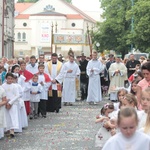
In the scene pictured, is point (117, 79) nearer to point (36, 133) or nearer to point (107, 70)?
point (107, 70)

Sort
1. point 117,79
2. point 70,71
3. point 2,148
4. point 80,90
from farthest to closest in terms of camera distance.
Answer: point 80,90 → point 117,79 → point 70,71 → point 2,148

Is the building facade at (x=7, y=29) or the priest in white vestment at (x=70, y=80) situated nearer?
the priest in white vestment at (x=70, y=80)

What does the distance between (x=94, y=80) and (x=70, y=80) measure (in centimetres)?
112

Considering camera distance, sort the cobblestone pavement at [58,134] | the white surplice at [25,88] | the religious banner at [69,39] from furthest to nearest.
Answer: the religious banner at [69,39]
the white surplice at [25,88]
the cobblestone pavement at [58,134]

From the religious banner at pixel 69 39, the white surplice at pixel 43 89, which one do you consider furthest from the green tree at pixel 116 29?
the white surplice at pixel 43 89

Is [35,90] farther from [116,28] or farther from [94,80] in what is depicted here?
[116,28]

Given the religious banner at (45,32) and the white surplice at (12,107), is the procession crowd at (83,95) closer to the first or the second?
the white surplice at (12,107)

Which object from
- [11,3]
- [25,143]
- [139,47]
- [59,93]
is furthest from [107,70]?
[11,3]

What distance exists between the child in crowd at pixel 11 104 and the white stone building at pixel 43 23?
111 meters

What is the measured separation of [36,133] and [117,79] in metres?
10.3

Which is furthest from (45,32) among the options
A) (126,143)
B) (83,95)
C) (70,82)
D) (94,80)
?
(126,143)

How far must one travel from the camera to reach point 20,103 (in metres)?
14.5

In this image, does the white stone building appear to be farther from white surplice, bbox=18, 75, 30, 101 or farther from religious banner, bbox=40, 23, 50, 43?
white surplice, bbox=18, 75, 30, 101

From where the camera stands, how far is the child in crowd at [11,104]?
13414mm
